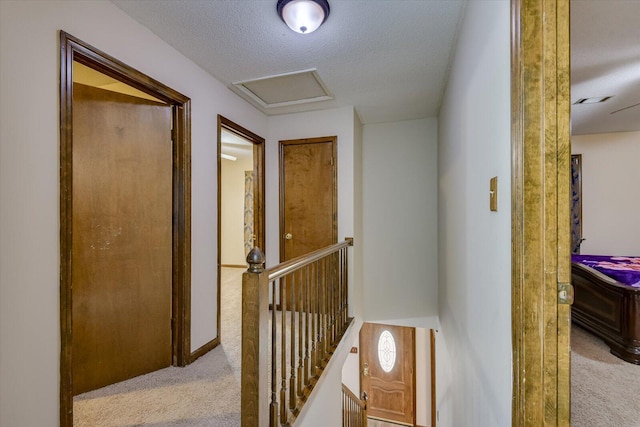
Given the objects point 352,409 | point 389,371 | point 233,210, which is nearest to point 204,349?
point 352,409

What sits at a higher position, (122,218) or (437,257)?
(122,218)

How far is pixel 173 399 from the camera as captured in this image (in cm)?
181

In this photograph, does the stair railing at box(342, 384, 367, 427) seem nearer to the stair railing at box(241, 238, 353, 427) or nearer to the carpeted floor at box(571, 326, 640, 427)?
the stair railing at box(241, 238, 353, 427)

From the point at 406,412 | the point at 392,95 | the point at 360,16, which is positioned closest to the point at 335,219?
the point at 392,95

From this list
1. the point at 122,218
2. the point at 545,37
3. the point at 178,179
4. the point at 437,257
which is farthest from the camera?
the point at 437,257

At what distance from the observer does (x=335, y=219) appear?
3.34m

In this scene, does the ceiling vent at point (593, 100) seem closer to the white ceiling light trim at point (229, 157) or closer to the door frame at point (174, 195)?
the door frame at point (174, 195)

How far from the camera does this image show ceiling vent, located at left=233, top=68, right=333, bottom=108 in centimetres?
263

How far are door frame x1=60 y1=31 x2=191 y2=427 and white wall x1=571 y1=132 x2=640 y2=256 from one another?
5.02 m

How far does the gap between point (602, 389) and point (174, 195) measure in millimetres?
3198

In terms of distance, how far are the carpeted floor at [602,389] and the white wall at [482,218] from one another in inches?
23.4

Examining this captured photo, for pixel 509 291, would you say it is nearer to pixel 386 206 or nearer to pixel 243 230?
pixel 386 206

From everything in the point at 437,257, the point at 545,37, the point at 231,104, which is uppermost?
the point at 231,104

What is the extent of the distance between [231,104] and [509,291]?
277cm
